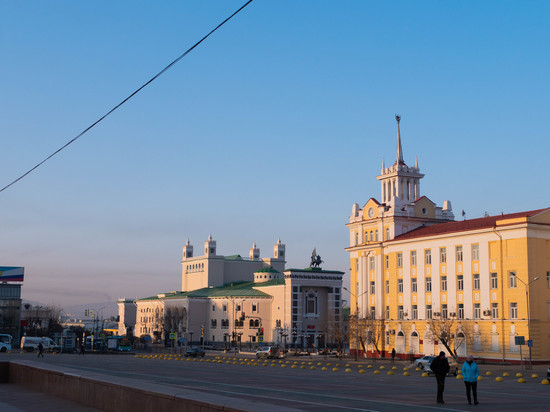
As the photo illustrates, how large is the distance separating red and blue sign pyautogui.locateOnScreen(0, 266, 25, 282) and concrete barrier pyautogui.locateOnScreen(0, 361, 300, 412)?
141480mm

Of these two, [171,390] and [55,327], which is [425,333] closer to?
[171,390]

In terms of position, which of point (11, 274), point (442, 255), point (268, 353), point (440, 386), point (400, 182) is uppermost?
point (400, 182)

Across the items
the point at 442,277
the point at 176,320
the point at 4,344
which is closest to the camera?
the point at 442,277

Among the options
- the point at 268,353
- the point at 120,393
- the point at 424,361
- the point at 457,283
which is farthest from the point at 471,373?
the point at 268,353

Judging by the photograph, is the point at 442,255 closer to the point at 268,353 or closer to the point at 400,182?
the point at 400,182

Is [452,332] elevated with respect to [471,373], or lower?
lower

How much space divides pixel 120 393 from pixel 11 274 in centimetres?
15416

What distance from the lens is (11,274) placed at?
6284 inches

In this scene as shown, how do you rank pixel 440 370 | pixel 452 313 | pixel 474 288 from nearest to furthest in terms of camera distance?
pixel 440 370
pixel 474 288
pixel 452 313

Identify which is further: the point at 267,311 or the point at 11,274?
the point at 267,311

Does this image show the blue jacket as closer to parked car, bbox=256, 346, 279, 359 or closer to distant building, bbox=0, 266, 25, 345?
parked car, bbox=256, 346, 279, 359

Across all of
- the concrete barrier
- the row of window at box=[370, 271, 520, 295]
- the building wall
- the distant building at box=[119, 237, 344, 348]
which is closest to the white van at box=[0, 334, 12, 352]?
the building wall

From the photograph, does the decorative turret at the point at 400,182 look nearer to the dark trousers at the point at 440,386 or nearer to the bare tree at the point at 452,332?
the bare tree at the point at 452,332

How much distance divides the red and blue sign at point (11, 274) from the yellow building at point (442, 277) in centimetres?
9389
